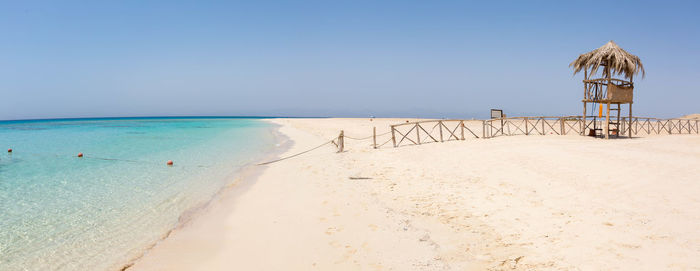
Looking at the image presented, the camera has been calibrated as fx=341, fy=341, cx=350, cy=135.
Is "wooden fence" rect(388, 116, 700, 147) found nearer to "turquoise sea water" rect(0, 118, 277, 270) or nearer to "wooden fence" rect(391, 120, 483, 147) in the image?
"wooden fence" rect(391, 120, 483, 147)

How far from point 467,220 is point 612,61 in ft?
51.8

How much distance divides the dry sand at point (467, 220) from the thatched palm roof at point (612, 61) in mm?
7338

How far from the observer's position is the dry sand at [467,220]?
4.72m

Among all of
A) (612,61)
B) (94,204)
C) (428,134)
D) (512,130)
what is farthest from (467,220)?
(512,130)

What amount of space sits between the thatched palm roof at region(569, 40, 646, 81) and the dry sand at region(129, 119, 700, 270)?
289 inches

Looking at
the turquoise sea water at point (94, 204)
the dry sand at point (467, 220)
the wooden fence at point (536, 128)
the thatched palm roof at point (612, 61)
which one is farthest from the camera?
the wooden fence at point (536, 128)

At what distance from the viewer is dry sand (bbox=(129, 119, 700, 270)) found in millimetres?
4723

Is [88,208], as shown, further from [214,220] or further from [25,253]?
[214,220]

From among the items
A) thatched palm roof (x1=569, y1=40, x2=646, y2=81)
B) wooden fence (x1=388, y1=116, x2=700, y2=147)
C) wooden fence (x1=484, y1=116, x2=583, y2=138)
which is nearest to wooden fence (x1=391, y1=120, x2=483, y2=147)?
wooden fence (x1=388, y1=116, x2=700, y2=147)

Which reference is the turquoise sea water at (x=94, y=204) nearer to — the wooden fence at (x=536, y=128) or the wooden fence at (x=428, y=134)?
the wooden fence at (x=428, y=134)

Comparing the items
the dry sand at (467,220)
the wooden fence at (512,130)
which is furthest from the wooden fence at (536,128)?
the dry sand at (467,220)

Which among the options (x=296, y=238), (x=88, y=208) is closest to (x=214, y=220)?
(x=296, y=238)

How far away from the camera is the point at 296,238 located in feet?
19.4

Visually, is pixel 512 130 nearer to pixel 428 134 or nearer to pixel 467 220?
pixel 428 134
